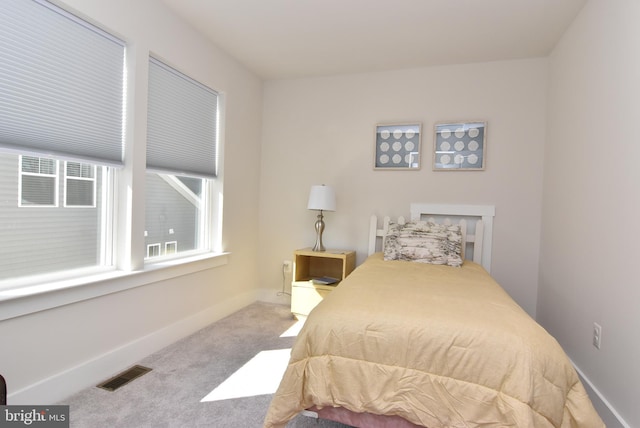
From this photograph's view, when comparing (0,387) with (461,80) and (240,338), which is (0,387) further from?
(461,80)

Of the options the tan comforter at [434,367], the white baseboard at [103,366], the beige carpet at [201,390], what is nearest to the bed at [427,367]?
the tan comforter at [434,367]

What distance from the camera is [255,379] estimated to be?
6.93 feet

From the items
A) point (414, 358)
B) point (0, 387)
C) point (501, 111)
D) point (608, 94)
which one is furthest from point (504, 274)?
point (0, 387)

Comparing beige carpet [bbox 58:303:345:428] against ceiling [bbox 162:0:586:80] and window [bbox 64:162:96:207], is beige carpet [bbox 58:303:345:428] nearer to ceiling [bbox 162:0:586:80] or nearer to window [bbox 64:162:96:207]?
window [bbox 64:162:96:207]

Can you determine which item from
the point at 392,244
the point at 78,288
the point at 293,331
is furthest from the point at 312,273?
the point at 78,288

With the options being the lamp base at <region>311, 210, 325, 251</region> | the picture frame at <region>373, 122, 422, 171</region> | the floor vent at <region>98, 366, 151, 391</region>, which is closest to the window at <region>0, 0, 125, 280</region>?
the floor vent at <region>98, 366, 151, 391</region>

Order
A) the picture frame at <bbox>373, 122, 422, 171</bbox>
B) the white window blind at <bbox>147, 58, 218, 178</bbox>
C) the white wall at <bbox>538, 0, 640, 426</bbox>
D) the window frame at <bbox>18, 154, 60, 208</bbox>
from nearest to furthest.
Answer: the white wall at <bbox>538, 0, 640, 426</bbox>
the window frame at <bbox>18, 154, 60, 208</bbox>
the white window blind at <bbox>147, 58, 218, 178</bbox>
the picture frame at <bbox>373, 122, 422, 171</bbox>

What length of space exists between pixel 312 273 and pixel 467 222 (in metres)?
1.63

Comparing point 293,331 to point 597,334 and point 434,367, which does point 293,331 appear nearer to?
point 434,367

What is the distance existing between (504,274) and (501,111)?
1.48 m

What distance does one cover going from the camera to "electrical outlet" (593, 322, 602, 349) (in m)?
1.88

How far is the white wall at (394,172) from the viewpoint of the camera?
3.04 m

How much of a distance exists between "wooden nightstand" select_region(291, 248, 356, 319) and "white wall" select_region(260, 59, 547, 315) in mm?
214

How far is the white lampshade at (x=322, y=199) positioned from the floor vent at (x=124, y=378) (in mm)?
1852
